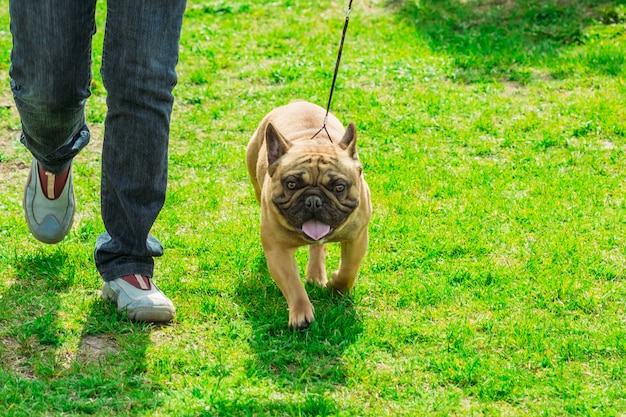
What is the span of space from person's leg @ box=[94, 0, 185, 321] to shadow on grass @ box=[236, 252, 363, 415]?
0.60m

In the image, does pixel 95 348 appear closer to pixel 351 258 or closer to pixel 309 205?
pixel 309 205

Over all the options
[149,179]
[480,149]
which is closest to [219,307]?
[149,179]

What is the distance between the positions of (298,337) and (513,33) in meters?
5.75

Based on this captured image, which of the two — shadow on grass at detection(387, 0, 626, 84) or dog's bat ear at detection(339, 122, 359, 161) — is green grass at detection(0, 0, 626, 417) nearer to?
shadow on grass at detection(387, 0, 626, 84)

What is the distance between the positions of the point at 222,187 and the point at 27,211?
1511 millimetres

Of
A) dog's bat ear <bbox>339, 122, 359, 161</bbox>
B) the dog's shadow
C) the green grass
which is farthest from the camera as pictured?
dog's bat ear <bbox>339, 122, 359, 161</bbox>

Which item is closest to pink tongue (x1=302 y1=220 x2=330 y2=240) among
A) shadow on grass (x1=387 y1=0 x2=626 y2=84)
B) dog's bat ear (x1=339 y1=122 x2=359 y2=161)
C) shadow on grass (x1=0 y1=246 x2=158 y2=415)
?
dog's bat ear (x1=339 y1=122 x2=359 y2=161)

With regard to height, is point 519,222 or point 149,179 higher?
point 149,179

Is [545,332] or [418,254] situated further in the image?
[418,254]

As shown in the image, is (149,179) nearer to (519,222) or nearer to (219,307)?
(219,307)

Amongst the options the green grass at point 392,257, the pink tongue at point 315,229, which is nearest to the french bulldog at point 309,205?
the pink tongue at point 315,229

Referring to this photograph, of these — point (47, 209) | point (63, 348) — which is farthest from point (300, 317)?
point (47, 209)

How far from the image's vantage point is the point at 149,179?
13.9ft

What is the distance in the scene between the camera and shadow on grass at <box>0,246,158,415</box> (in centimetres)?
374
